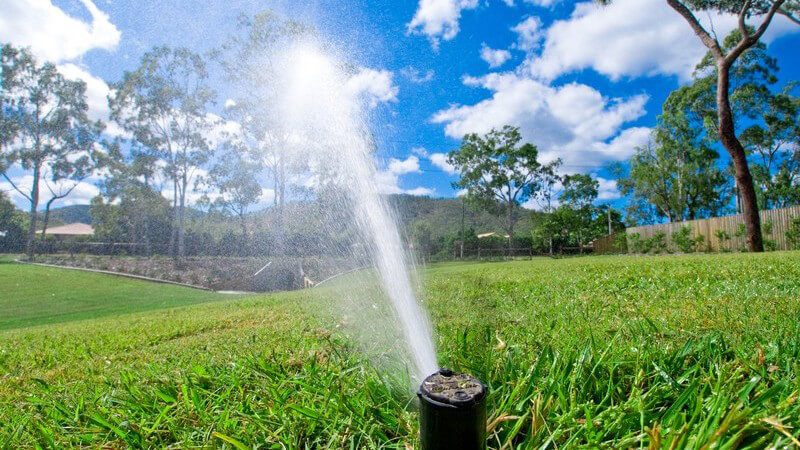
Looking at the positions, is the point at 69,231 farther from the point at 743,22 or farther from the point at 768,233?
the point at 768,233

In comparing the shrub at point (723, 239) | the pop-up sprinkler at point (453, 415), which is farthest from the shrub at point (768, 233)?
the pop-up sprinkler at point (453, 415)

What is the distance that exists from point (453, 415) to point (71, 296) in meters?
13.8

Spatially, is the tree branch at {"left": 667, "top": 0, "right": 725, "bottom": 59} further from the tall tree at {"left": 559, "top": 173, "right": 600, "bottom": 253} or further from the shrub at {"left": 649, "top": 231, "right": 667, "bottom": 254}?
the tall tree at {"left": 559, "top": 173, "right": 600, "bottom": 253}

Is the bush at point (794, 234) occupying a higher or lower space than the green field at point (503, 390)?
higher

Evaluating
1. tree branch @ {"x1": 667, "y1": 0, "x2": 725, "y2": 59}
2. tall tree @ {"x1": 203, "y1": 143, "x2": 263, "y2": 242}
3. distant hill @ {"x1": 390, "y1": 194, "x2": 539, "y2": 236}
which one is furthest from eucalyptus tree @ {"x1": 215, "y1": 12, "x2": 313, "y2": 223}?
distant hill @ {"x1": 390, "y1": 194, "x2": 539, "y2": 236}

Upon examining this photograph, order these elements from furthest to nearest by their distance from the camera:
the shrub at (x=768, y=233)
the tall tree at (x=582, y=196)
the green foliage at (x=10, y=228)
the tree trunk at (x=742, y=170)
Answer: the tall tree at (x=582, y=196) < the green foliage at (x=10, y=228) < the shrub at (x=768, y=233) < the tree trunk at (x=742, y=170)

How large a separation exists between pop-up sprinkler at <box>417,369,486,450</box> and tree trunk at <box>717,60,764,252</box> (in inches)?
513

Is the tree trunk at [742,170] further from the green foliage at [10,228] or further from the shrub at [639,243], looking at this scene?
the green foliage at [10,228]

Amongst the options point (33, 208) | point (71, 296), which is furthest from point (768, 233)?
point (33, 208)

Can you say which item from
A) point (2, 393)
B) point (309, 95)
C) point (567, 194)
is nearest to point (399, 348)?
point (2, 393)

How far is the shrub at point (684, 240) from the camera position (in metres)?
16.6

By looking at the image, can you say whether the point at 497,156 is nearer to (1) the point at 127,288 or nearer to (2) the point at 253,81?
(2) the point at 253,81

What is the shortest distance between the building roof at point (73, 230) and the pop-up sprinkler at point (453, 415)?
92.0 ft

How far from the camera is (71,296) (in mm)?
10789
